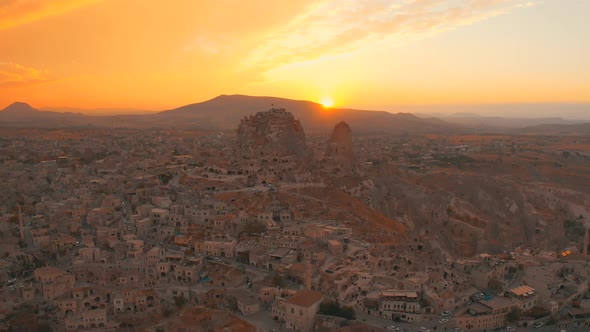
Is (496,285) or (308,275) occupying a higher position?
(308,275)

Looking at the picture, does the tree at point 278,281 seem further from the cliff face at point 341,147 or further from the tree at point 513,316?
the cliff face at point 341,147

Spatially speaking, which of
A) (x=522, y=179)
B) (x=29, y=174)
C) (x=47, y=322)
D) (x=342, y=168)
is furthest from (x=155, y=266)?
(x=522, y=179)

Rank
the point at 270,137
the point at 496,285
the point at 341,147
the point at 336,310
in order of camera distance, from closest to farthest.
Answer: the point at 336,310 → the point at 496,285 → the point at 270,137 → the point at 341,147

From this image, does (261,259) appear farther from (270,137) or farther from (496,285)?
(270,137)

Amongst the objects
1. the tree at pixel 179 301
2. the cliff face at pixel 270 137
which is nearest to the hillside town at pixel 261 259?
the tree at pixel 179 301

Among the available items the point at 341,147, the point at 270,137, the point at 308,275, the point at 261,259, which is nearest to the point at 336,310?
the point at 308,275

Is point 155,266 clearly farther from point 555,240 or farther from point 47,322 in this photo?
point 555,240
